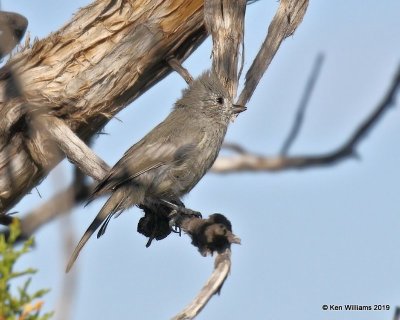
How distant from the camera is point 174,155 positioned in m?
5.81

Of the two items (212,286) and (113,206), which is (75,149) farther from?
(212,286)

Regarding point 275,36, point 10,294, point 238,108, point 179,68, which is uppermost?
point 275,36

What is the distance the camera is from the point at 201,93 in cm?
625

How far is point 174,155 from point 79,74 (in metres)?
0.97

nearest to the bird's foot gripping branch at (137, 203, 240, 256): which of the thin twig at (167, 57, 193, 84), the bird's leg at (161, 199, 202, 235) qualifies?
the bird's leg at (161, 199, 202, 235)

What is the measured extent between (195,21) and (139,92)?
1.97 ft

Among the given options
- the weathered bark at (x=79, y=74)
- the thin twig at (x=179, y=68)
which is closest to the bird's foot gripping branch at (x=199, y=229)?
the weathered bark at (x=79, y=74)

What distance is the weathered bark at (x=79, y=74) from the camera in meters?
5.17

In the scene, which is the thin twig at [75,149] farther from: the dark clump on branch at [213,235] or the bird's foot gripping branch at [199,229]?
the dark clump on branch at [213,235]

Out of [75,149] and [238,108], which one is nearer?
[75,149]

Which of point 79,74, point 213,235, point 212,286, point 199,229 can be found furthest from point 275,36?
point 212,286

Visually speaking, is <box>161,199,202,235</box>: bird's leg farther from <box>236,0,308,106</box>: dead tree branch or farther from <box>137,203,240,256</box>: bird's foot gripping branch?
<box>236,0,308,106</box>: dead tree branch

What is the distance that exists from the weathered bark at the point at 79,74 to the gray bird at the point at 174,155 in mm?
448

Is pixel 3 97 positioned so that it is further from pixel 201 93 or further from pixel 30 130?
pixel 201 93
